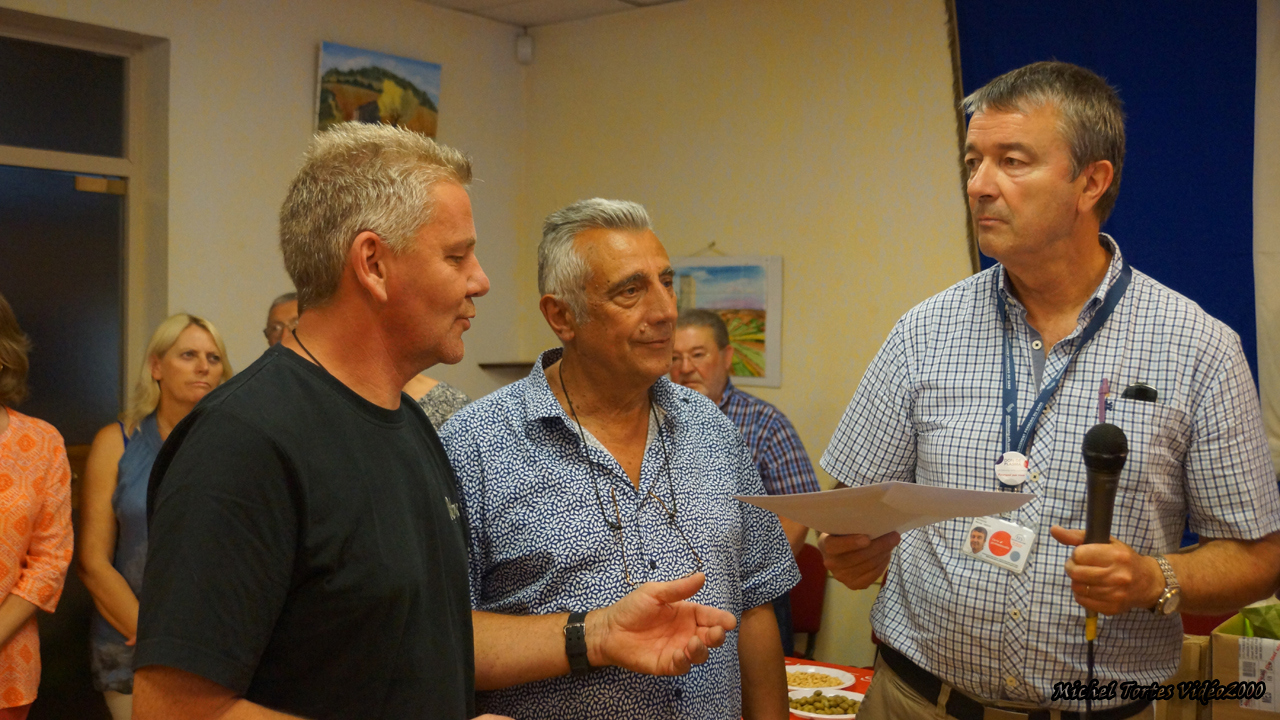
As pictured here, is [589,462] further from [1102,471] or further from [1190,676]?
[1190,676]

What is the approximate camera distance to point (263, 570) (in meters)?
1.10

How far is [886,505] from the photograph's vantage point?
1.45 m

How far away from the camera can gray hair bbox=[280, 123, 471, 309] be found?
130 centimetres

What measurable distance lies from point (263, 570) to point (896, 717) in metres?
1.26

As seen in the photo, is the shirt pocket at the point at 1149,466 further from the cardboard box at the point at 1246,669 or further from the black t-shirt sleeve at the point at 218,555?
the black t-shirt sleeve at the point at 218,555

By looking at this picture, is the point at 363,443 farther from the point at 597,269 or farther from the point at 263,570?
the point at 597,269

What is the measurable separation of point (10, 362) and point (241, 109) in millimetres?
2017

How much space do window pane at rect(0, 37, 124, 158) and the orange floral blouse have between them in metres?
1.84

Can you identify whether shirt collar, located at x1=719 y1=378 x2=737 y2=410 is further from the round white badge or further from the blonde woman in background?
the round white badge

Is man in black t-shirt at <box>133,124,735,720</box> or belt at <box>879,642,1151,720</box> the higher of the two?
man in black t-shirt at <box>133,124,735,720</box>

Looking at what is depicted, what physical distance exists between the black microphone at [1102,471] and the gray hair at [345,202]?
3.10 feet

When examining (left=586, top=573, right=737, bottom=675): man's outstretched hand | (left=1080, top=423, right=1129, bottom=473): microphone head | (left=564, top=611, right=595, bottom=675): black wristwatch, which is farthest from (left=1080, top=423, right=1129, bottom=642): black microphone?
(left=564, top=611, right=595, bottom=675): black wristwatch

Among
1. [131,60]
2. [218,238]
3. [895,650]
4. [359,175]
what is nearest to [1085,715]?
[895,650]

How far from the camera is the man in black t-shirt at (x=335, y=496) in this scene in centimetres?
108
